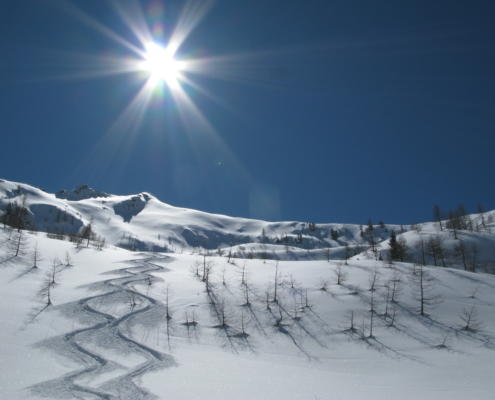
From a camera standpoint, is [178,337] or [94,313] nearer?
[178,337]

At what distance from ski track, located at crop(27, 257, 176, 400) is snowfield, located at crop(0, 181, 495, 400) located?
0.12 meters

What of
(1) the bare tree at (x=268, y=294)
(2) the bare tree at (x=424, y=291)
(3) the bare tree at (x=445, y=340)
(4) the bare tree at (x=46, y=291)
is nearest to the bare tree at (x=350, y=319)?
(3) the bare tree at (x=445, y=340)

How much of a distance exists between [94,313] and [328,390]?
25.3 m

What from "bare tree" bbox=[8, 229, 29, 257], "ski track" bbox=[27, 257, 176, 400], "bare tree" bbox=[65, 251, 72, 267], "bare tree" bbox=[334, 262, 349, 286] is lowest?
"ski track" bbox=[27, 257, 176, 400]

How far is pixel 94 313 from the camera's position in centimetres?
2969

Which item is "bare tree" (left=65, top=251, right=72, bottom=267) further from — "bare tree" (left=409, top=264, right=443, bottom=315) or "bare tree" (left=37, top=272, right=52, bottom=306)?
"bare tree" (left=409, top=264, right=443, bottom=315)

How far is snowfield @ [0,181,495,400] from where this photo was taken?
1817 centimetres

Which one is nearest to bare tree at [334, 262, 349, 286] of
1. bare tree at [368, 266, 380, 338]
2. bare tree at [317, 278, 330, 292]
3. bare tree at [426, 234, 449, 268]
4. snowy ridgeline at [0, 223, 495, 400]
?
snowy ridgeline at [0, 223, 495, 400]

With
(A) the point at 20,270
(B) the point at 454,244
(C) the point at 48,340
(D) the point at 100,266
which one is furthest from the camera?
(B) the point at 454,244

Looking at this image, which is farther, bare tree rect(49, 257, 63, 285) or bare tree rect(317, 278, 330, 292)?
bare tree rect(317, 278, 330, 292)

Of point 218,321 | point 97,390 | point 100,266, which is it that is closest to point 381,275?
point 218,321

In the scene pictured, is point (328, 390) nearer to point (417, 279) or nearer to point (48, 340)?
point (48, 340)

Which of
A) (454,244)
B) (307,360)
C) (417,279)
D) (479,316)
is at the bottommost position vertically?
(307,360)

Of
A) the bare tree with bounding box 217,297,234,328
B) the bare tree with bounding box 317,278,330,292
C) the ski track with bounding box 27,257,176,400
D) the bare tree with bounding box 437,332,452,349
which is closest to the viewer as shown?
the ski track with bounding box 27,257,176,400
